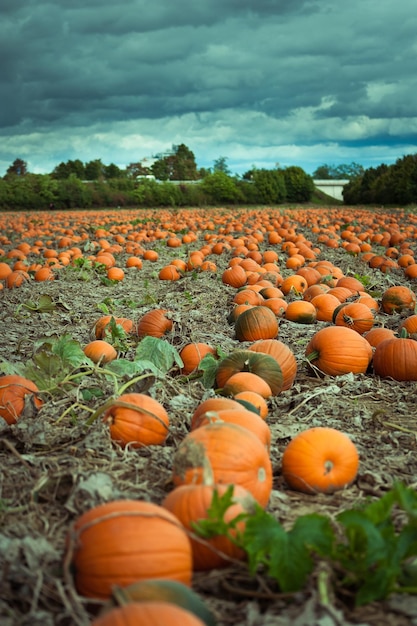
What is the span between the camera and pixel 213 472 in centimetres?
268

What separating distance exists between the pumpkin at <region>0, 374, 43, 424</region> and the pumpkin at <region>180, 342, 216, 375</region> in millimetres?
1327

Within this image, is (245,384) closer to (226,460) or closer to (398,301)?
(226,460)

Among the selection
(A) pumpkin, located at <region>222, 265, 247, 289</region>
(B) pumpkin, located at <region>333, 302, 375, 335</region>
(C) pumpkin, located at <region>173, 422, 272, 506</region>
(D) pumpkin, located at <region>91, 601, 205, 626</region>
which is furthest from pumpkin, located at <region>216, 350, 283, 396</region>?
(A) pumpkin, located at <region>222, 265, 247, 289</region>

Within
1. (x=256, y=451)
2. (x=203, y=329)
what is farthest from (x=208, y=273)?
(x=256, y=451)

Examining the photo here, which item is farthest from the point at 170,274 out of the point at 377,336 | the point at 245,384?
the point at 245,384

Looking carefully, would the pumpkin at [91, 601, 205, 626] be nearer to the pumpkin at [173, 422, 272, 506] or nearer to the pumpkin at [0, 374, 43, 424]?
the pumpkin at [173, 422, 272, 506]

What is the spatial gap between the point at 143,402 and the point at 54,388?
800 mm

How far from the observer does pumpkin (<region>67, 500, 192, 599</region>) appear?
6.68 feet

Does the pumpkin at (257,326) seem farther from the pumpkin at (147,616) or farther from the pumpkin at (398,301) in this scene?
the pumpkin at (147,616)

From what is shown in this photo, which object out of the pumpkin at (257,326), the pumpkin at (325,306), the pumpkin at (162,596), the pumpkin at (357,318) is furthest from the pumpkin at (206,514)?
the pumpkin at (325,306)

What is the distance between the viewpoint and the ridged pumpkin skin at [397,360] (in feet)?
16.3

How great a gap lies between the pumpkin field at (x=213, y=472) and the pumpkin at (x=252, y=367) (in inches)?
0.5

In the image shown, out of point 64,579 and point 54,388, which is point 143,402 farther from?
point 64,579

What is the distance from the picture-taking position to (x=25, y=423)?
3.61 metres
